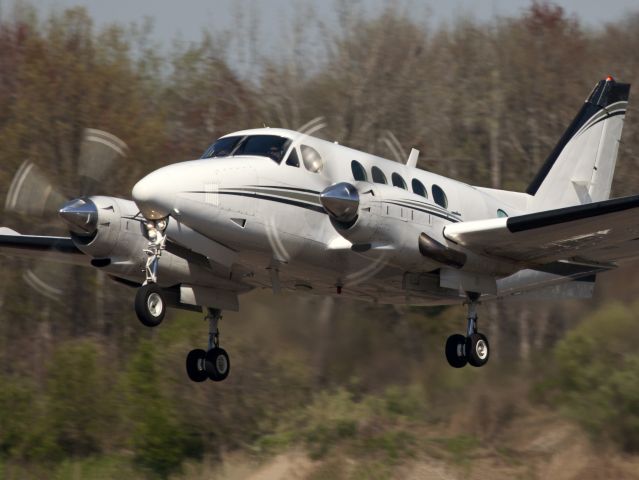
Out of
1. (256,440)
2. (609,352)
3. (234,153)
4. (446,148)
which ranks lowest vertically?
(256,440)

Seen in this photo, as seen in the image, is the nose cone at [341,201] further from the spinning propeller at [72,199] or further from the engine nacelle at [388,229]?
the spinning propeller at [72,199]

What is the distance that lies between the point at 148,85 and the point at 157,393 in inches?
432

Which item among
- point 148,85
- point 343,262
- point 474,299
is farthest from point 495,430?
point 148,85

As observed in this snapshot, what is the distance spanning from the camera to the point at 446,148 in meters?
32.3

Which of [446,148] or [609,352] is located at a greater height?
[446,148]

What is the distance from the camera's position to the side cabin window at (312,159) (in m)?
14.8

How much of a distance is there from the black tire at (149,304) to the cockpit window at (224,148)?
6.23ft

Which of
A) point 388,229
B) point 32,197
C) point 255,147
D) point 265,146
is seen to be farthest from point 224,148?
point 32,197

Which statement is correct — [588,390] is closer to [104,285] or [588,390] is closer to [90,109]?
[104,285]

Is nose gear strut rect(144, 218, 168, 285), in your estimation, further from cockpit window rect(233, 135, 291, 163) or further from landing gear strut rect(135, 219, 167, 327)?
cockpit window rect(233, 135, 291, 163)

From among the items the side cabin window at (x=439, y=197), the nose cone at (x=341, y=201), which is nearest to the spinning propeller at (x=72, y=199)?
the nose cone at (x=341, y=201)

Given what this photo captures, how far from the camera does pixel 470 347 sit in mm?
16562

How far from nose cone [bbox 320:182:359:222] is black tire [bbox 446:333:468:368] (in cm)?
324

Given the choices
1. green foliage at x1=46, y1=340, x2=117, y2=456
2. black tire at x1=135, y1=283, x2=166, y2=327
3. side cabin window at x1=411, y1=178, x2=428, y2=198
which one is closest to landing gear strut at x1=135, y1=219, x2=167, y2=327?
black tire at x1=135, y1=283, x2=166, y2=327
